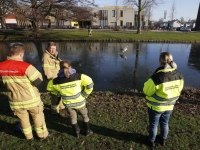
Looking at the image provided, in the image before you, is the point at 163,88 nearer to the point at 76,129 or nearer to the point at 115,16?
the point at 76,129

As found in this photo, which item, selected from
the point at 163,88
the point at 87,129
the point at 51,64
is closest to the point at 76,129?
the point at 87,129

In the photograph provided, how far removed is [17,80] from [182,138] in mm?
3783

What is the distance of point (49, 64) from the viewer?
12.9ft

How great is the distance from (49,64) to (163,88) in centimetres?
292

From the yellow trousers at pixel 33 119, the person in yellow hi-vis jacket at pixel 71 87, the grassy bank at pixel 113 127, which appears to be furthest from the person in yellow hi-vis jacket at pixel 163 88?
the yellow trousers at pixel 33 119

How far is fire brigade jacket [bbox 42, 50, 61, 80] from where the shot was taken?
3.85 meters

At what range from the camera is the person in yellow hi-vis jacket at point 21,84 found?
101 inches

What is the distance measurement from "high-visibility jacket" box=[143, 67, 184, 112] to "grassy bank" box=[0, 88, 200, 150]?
43.8 inches

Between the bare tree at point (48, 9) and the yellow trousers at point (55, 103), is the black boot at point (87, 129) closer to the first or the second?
the yellow trousers at point (55, 103)

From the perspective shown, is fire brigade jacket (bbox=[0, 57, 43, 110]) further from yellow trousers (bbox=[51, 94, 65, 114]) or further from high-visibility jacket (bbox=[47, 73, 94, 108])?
yellow trousers (bbox=[51, 94, 65, 114])

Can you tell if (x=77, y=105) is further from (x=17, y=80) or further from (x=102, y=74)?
(x=102, y=74)

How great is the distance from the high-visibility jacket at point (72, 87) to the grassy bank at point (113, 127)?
1019mm

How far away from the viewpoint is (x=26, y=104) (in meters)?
2.83

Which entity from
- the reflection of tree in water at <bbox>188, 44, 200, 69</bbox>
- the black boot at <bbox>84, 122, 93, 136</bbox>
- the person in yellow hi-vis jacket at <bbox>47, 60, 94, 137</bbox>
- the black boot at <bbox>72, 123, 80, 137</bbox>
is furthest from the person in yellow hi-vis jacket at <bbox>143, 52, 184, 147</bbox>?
the reflection of tree in water at <bbox>188, 44, 200, 69</bbox>
